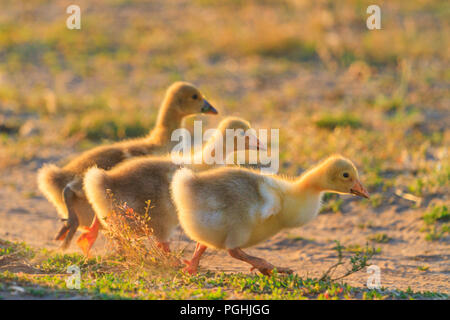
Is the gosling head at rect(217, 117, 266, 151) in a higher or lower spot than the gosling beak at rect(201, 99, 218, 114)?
lower

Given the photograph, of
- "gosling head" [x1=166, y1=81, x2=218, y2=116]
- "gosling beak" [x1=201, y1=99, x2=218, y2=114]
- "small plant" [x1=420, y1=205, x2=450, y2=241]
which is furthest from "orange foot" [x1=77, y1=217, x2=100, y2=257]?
"small plant" [x1=420, y1=205, x2=450, y2=241]

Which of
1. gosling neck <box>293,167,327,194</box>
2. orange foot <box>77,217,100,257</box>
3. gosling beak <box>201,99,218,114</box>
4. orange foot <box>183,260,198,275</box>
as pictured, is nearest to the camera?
orange foot <box>183,260,198,275</box>

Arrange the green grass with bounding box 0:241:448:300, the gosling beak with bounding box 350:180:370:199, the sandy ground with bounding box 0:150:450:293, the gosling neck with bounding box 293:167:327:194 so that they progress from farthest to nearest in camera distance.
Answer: the sandy ground with bounding box 0:150:450:293 < the gosling beak with bounding box 350:180:370:199 < the gosling neck with bounding box 293:167:327:194 < the green grass with bounding box 0:241:448:300

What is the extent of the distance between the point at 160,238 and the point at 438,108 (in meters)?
7.05

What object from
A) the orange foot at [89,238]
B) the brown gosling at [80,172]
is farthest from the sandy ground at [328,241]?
the brown gosling at [80,172]

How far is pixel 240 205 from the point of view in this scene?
555 centimetres

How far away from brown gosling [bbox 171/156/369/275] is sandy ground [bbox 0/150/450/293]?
2.07 feet

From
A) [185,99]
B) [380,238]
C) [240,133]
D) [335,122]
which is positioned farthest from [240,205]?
[335,122]

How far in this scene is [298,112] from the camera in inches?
461

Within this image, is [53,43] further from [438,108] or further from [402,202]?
[402,202]

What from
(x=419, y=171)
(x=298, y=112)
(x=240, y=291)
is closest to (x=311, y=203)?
(x=240, y=291)

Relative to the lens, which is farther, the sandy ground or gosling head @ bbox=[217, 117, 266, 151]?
gosling head @ bbox=[217, 117, 266, 151]

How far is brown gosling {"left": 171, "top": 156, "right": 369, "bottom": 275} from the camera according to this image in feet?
18.2

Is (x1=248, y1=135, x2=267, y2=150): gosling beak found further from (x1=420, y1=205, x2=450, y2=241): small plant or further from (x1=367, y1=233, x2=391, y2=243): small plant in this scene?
(x1=420, y1=205, x2=450, y2=241): small plant
